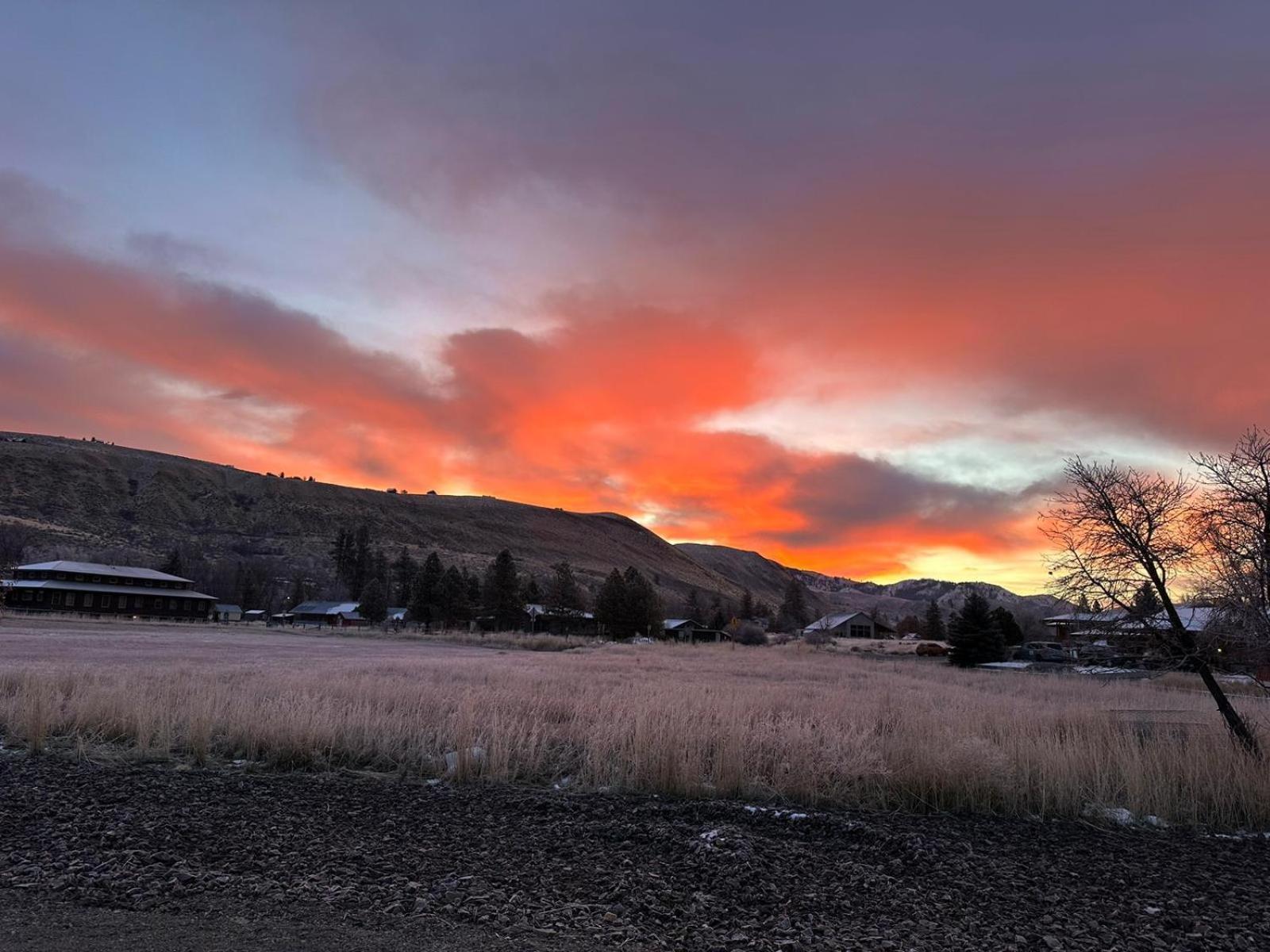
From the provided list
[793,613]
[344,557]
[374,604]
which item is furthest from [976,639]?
[344,557]

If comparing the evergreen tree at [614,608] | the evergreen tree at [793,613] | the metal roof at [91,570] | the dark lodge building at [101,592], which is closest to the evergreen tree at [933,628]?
the evergreen tree at [793,613]

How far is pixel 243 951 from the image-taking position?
4.37 meters

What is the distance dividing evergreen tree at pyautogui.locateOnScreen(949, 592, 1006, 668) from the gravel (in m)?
44.9

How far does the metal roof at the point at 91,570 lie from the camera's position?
316 feet

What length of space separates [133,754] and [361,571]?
147 m

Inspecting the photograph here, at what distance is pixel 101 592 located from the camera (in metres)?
98.5

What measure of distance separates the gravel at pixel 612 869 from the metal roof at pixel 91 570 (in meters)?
109

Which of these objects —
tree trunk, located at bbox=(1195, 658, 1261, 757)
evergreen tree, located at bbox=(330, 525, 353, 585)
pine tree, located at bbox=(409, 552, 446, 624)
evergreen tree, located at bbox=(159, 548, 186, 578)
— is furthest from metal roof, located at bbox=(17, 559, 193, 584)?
tree trunk, located at bbox=(1195, 658, 1261, 757)

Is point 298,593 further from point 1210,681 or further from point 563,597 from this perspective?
point 1210,681

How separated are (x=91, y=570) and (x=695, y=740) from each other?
11228 cm

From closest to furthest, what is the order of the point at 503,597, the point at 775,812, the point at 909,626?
the point at 775,812
the point at 503,597
the point at 909,626

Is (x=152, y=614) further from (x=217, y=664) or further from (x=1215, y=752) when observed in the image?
(x=1215, y=752)

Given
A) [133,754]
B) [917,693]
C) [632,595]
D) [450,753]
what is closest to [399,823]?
[450,753]

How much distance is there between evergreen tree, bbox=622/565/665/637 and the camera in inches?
3366
